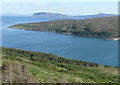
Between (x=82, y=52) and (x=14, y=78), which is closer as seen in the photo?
(x=14, y=78)

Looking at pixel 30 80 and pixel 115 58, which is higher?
pixel 30 80

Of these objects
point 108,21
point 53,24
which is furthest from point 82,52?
point 53,24

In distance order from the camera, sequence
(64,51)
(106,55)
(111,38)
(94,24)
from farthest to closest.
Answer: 1. (94,24)
2. (111,38)
3. (64,51)
4. (106,55)

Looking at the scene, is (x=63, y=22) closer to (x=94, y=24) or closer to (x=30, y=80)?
(x=94, y=24)

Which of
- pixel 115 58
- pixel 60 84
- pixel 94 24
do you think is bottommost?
pixel 115 58

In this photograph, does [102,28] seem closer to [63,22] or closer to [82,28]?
[82,28]

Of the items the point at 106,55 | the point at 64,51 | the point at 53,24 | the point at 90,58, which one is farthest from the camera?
the point at 53,24
